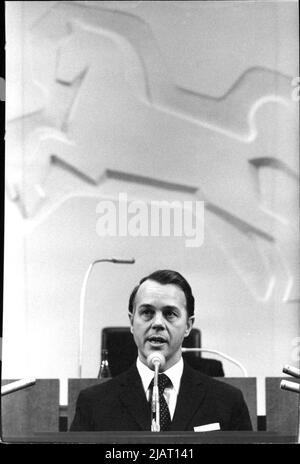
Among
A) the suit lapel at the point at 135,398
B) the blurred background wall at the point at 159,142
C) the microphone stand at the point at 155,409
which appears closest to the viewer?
the microphone stand at the point at 155,409

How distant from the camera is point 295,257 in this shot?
483cm

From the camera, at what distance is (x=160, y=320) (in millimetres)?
2357

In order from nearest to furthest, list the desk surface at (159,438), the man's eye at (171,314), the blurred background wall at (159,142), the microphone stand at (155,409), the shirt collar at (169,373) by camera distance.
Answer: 1. the desk surface at (159,438)
2. the microphone stand at (155,409)
3. the shirt collar at (169,373)
4. the man's eye at (171,314)
5. the blurred background wall at (159,142)

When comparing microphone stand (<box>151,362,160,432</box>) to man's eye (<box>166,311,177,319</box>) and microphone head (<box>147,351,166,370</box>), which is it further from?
man's eye (<box>166,311,177,319</box>)

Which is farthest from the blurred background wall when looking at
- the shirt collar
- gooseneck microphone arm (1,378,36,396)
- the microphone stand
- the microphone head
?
gooseneck microphone arm (1,378,36,396)

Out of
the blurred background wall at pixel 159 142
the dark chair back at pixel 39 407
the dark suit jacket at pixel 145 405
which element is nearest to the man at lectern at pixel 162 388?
the dark suit jacket at pixel 145 405

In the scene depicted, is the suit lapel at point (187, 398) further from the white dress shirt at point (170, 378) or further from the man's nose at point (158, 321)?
the man's nose at point (158, 321)

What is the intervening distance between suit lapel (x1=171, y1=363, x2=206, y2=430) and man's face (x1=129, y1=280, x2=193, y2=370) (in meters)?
0.07

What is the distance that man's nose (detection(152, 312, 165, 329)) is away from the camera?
233 centimetres

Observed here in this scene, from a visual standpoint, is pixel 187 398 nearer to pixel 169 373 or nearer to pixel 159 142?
pixel 169 373

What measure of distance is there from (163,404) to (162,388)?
1.8 inches

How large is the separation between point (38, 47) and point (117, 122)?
65 centimetres

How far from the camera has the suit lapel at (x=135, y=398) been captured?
2.11 metres

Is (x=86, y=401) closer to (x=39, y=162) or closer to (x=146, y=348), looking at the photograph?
(x=146, y=348)
